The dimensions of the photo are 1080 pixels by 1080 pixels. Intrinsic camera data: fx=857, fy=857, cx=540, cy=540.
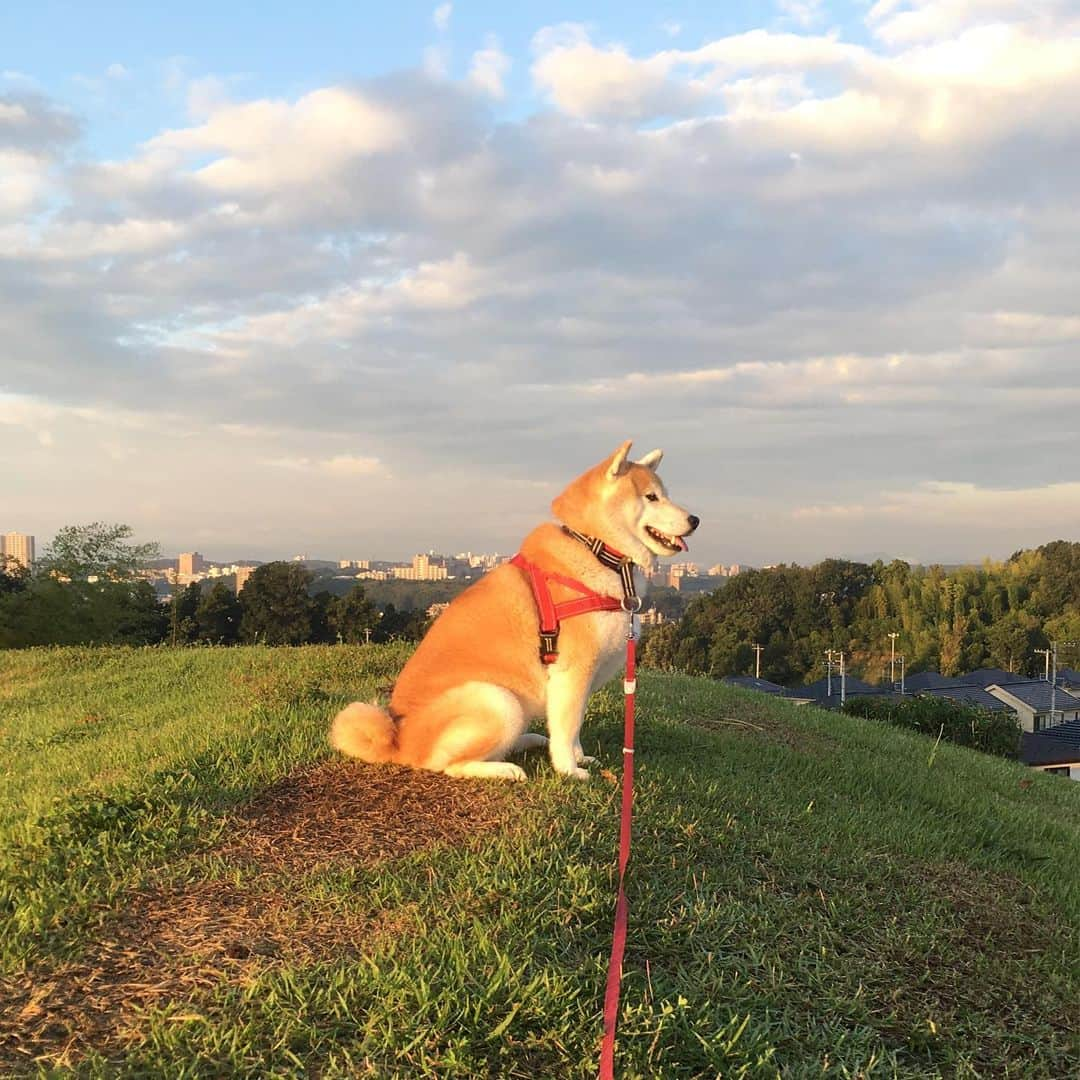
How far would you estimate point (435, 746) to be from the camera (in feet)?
15.6

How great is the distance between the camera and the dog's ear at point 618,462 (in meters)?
4.70

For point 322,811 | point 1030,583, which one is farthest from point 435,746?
point 1030,583

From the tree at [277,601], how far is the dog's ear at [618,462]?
37.6m

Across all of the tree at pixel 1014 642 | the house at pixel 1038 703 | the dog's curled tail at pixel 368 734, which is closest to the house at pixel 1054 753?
the house at pixel 1038 703

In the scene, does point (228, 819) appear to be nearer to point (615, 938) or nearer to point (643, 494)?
point (615, 938)

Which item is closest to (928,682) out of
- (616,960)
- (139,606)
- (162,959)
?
(139,606)

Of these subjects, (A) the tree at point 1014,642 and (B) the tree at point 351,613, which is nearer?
(B) the tree at point 351,613

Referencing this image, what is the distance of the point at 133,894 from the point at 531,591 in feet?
7.90

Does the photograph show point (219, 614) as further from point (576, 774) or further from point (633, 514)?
point (633, 514)

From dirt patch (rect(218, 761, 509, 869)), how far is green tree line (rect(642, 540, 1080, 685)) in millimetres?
73314

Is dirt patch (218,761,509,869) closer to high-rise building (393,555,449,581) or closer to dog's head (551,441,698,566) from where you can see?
dog's head (551,441,698,566)

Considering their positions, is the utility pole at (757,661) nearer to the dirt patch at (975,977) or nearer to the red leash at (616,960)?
the dirt patch at (975,977)

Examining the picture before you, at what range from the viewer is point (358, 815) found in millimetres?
4379

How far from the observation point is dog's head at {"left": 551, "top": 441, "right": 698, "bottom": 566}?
4773 millimetres
